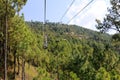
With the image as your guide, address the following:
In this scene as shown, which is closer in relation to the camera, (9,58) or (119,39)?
(119,39)

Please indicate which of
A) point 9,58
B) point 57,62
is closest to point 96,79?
point 9,58

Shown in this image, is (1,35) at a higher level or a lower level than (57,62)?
higher

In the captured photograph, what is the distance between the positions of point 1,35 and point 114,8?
130ft

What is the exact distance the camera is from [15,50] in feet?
228

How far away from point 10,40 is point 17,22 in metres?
3.28

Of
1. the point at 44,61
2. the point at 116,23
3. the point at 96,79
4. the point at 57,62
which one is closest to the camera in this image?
the point at 116,23

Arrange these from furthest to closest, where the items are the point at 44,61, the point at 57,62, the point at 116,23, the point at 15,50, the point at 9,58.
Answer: the point at 44,61 < the point at 57,62 < the point at 9,58 < the point at 15,50 < the point at 116,23

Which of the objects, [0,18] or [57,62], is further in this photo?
[57,62]

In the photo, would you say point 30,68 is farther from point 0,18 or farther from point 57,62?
point 0,18

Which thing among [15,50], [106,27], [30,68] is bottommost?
[30,68]

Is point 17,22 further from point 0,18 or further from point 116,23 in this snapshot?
point 116,23

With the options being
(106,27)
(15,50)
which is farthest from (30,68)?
(106,27)

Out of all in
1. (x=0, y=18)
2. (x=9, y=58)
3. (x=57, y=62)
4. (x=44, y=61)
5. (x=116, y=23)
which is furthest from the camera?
(x=44, y=61)

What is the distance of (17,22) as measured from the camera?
59844 millimetres
